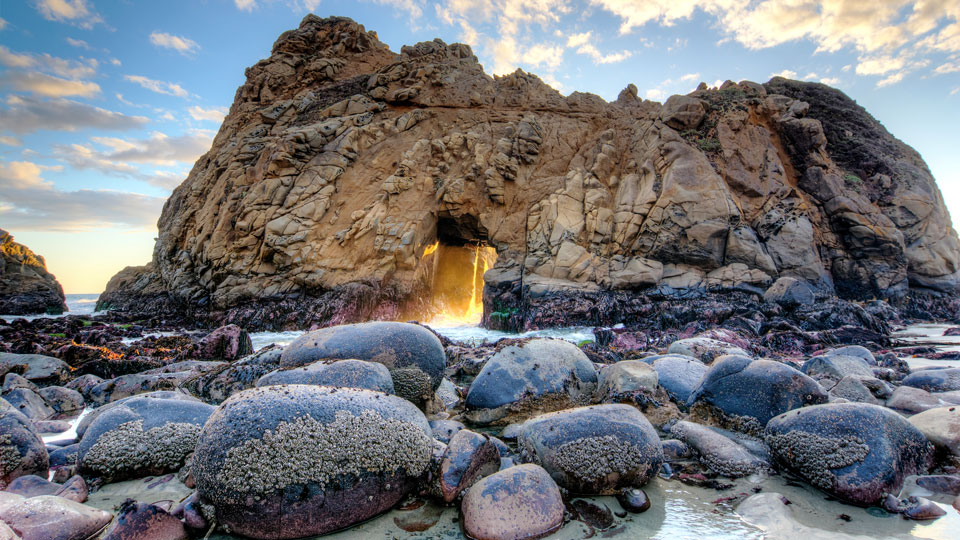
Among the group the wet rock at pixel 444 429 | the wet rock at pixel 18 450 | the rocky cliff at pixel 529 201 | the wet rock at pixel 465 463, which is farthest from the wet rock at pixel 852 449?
the rocky cliff at pixel 529 201

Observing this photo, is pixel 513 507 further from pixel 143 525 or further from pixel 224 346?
pixel 224 346

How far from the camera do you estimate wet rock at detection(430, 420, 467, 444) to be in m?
4.05

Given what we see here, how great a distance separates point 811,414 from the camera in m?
3.55

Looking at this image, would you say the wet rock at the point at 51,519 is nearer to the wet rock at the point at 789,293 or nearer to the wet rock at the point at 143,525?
the wet rock at the point at 143,525

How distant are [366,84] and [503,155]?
8.96 metres

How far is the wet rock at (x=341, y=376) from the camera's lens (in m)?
4.02

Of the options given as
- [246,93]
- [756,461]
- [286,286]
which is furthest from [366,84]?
[756,461]

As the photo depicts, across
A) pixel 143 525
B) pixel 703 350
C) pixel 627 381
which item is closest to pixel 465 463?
pixel 143 525

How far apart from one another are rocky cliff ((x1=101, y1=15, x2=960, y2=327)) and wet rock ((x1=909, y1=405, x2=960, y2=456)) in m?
12.1

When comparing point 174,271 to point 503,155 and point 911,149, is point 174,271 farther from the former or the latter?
point 911,149

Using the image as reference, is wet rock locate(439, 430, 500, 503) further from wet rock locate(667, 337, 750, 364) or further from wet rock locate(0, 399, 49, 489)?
wet rock locate(667, 337, 750, 364)

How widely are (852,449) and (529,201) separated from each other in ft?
61.4

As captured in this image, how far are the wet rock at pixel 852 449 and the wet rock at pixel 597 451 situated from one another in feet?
3.47

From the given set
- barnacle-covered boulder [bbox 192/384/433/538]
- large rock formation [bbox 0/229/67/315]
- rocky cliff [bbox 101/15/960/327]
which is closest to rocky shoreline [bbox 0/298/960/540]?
barnacle-covered boulder [bbox 192/384/433/538]
